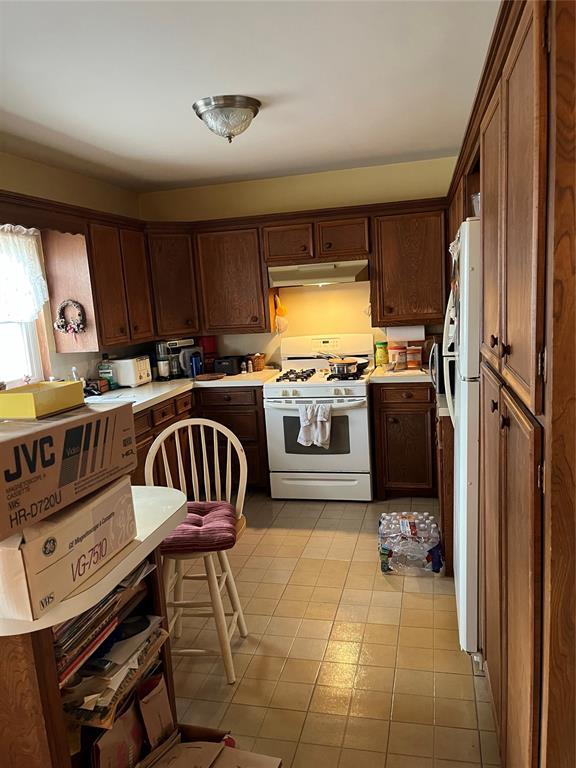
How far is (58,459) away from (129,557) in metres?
0.38

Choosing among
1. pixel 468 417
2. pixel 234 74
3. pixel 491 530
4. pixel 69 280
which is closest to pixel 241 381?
pixel 69 280

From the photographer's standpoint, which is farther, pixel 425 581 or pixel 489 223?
pixel 425 581

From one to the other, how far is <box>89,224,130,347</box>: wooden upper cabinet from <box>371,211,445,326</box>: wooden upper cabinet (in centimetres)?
177

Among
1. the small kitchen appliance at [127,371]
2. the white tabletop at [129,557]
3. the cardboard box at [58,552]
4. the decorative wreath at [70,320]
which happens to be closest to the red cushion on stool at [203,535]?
the white tabletop at [129,557]

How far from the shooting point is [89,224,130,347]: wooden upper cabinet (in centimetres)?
360

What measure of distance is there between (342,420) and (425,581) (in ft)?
4.24

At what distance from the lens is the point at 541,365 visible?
1.05 m

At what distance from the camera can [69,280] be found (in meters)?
3.55

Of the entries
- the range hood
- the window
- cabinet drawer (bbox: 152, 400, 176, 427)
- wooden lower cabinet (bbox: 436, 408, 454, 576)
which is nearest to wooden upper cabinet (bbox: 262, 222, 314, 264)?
the range hood

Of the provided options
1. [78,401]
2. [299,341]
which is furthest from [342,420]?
[78,401]

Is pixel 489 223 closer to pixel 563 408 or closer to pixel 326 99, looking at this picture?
pixel 563 408

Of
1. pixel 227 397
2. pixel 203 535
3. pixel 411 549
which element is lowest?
pixel 411 549

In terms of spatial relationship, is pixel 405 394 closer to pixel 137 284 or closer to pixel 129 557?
pixel 137 284

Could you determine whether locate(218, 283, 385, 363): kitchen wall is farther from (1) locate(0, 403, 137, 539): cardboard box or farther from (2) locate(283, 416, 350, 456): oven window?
(1) locate(0, 403, 137, 539): cardboard box
